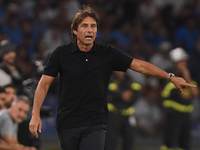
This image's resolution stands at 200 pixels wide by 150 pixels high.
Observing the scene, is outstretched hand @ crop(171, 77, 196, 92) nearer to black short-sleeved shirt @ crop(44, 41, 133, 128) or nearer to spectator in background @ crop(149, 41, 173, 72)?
black short-sleeved shirt @ crop(44, 41, 133, 128)

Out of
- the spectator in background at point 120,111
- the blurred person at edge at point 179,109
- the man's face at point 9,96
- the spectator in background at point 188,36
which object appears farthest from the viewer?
the spectator in background at point 188,36

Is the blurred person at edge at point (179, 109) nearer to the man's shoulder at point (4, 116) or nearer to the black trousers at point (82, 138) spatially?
the man's shoulder at point (4, 116)

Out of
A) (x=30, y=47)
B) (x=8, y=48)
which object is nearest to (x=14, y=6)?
(x=30, y=47)

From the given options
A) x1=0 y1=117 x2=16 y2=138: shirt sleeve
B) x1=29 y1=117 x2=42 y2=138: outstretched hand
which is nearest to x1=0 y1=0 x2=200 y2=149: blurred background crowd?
x1=0 y1=117 x2=16 y2=138: shirt sleeve

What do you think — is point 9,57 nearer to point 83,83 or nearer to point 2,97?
point 2,97

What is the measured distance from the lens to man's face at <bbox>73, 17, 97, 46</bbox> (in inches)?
198

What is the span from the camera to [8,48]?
27.5ft

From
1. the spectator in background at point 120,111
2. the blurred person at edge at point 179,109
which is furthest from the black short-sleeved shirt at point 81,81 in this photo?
the blurred person at edge at point 179,109

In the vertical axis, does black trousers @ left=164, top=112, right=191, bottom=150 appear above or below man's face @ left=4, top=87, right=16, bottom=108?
below

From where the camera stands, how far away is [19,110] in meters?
6.75

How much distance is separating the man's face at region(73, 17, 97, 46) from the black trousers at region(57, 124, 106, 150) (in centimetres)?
85

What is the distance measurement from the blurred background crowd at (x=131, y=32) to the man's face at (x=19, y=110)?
13.1 ft

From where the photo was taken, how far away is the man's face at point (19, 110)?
6.67 m

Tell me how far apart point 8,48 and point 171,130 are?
10.8 ft
